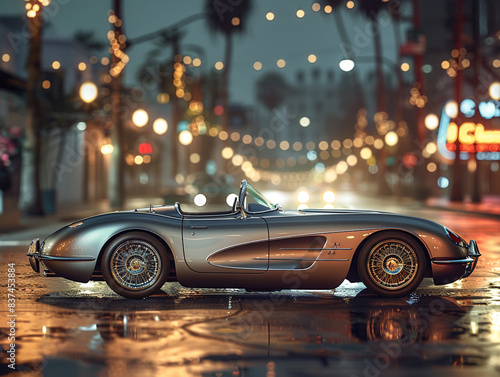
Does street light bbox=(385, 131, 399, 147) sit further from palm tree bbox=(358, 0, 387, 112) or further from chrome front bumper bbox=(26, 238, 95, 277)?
chrome front bumper bbox=(26, 238, 95, 277)

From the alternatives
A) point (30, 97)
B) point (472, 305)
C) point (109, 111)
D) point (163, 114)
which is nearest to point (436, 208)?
point (109, 111)

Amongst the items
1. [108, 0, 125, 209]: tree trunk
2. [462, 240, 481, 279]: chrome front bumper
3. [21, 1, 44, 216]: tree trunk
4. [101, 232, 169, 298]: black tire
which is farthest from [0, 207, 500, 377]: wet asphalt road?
[108, 0, 125, 209]: tree trunk

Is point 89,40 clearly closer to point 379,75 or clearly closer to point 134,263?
point 379,75

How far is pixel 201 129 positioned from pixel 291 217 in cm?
→ 4950

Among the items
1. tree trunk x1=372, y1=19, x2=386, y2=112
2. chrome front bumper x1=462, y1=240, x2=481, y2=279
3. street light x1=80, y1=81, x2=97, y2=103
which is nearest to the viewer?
chrome front bumper x1=462, y1=240, x2=481, y2=279

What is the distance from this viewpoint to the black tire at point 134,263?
8.87 meters

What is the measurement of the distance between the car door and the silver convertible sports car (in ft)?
0.04

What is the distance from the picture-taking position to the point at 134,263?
8.90 metres

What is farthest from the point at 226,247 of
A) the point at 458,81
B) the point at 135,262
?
the point at 458,81

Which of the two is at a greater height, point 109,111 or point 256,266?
point 109,111

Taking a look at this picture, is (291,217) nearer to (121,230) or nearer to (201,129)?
(121,230)

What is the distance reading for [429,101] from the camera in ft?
289

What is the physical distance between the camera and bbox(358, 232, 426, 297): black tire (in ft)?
29.3

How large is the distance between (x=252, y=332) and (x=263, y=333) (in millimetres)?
106
